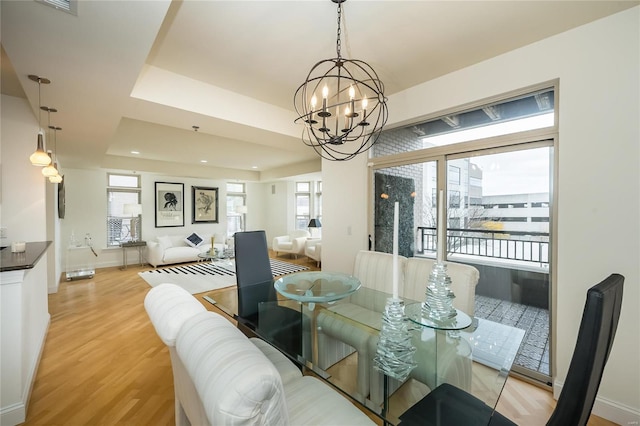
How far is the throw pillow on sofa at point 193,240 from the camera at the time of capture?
24.4 feet

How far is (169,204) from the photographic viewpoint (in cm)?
766

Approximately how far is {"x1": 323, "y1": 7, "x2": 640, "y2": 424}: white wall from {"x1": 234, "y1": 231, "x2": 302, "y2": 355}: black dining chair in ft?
6.86

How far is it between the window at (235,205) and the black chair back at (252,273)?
6538 mm

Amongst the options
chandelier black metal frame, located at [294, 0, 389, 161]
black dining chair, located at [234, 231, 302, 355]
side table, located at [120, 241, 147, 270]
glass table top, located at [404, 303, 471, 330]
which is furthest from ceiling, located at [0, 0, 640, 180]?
side table, located at [120, 241, 147, 270]

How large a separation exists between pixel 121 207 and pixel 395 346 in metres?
7.95

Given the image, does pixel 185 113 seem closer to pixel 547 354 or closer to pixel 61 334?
pixel 61 334

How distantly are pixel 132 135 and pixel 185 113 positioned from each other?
262cm

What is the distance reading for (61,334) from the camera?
10.2 feet

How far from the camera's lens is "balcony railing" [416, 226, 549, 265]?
7.71ft

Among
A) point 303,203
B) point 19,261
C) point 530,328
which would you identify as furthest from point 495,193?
point 303,203

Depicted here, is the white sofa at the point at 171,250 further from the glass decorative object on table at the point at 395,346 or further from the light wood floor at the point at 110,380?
the glass decorative object on table at the point at 395,346

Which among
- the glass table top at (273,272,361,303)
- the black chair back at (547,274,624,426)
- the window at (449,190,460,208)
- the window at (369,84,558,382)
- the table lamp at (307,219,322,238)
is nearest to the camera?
the black chair back at (547,274,624,426)

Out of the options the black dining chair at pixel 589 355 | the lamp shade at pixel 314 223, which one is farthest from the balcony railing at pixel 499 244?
the lamp shade at pixel 314 223

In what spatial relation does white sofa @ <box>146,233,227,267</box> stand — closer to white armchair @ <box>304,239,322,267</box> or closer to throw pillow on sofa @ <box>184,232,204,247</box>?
throw pillow on sofa @ <box>184,232,204,247</box>
